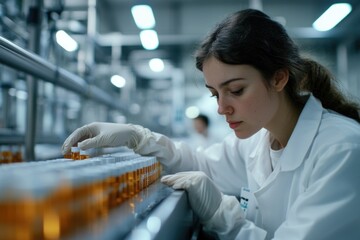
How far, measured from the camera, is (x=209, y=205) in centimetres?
128

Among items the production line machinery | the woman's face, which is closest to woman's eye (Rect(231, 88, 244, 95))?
the woman's face

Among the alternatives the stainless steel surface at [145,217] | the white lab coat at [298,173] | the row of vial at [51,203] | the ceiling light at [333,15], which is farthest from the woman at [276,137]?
the ceiling light at [333,15]

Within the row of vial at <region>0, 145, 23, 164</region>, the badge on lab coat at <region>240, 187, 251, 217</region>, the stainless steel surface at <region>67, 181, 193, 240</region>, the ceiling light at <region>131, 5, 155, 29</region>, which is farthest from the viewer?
the ceiling light at <region>131, 5, 155, 29</region>

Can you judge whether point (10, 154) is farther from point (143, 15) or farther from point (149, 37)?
point (149, 37)

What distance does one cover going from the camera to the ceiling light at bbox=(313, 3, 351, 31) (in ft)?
12.5

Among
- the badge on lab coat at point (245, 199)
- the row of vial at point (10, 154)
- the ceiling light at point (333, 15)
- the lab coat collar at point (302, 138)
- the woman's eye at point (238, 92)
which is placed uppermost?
the ceiling light at point (333, 15)

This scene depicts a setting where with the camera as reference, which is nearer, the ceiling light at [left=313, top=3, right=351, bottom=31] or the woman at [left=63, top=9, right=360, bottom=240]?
the woman at [left=63, top=9, right=360, bottom=240]

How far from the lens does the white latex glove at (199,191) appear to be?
4.16ft

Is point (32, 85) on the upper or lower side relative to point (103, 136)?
→ upper

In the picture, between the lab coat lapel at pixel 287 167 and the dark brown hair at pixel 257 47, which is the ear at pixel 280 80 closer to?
the dark brown hair at pixel 257 47

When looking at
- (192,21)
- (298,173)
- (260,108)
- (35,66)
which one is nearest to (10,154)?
(35,66)

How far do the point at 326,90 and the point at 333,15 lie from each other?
3.12 meters

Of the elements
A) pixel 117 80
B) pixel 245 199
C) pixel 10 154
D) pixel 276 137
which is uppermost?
pixel 117 80

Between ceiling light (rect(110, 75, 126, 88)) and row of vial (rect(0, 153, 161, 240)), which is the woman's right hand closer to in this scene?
row of vial (rect(0, 153, 161, 240))
